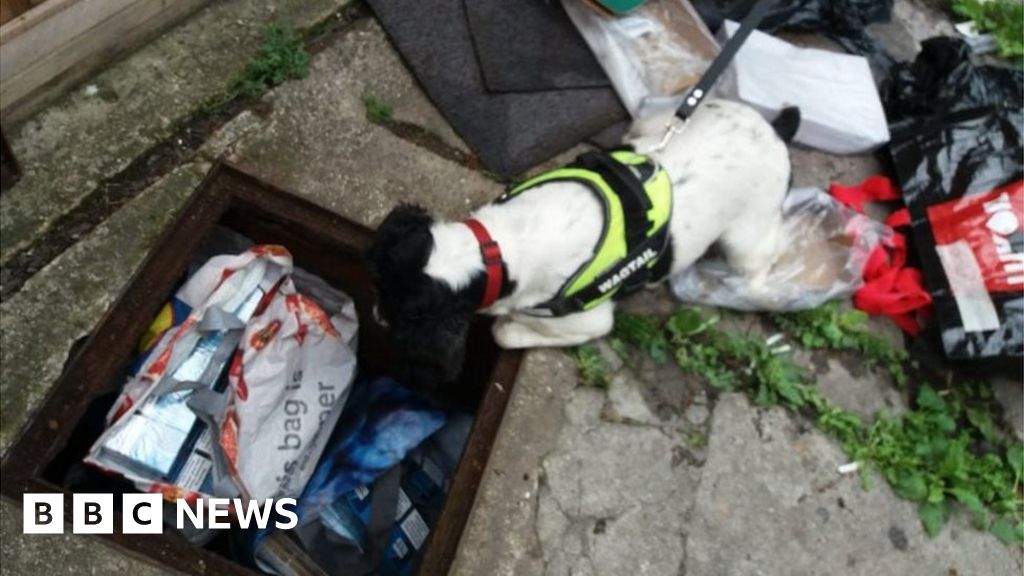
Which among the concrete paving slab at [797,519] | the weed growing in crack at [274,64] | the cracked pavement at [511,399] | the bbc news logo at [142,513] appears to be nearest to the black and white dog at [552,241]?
the cracked pavement at [511,399]

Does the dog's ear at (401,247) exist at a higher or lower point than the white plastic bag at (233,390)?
higher

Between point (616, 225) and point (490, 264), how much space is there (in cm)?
40

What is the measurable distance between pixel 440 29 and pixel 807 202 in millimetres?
1377

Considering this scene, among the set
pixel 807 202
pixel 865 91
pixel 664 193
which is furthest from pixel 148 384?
pixel 865 91

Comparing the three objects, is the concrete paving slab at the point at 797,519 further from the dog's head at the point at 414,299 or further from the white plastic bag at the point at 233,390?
the white plastic bag at the point at 233,390

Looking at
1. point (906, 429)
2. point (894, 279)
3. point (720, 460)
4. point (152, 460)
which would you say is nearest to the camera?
point (152, 460)

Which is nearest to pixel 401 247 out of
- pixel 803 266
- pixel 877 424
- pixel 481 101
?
pixel 481 101

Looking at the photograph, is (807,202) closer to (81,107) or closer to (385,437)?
(385,437)

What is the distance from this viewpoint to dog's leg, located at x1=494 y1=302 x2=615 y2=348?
9.43ft

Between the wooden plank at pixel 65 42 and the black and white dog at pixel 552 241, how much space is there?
1168 millimetres

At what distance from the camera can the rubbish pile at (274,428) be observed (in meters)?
2.74

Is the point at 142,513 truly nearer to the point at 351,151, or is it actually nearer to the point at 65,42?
the point at 351,151

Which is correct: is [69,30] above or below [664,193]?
above

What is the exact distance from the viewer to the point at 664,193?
2850mm
